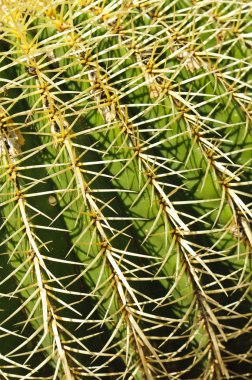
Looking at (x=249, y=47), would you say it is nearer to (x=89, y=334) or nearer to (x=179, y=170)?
(x=179, y=170)

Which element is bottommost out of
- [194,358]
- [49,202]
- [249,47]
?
[194,358]

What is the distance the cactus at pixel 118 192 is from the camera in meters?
1.48

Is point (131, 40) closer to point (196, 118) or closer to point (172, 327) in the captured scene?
point (196, 118)

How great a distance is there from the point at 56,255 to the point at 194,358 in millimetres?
414

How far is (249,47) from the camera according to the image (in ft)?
5.65

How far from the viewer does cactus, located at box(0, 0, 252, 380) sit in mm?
1480

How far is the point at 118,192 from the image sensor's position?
1.53 m

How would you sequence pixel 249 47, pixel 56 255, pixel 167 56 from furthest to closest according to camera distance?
pixel 249 47, pixel 167 56, pixel 56 255

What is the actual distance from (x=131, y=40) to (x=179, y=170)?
13.2 inches

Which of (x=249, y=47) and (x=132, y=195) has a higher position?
(x=249, y=47)

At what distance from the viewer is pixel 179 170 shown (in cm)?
156

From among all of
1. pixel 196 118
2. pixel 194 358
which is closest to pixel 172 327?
pixel 194 358

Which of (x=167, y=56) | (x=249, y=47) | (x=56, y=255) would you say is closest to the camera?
(x=56, y=255)

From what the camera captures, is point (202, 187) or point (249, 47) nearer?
point (202, 187)
